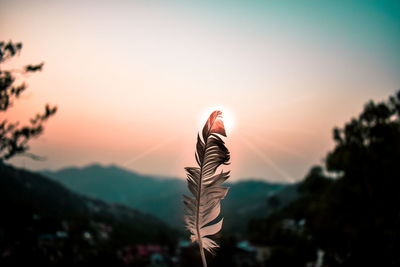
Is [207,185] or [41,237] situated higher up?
[207,185]

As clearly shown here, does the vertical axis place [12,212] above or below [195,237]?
above

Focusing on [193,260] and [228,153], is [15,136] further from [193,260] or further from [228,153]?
[193,260]

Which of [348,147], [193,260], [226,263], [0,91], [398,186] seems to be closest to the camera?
[0,91]

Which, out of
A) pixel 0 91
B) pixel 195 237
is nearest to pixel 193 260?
pixel 0 91

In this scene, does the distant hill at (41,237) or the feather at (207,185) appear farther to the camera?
the distant hill at (41,237)

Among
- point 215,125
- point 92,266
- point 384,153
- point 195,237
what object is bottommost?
point 92,266

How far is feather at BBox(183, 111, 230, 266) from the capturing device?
64.9 inches

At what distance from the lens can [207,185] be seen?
1.71 meters

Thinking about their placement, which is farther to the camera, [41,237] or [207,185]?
[41,237]

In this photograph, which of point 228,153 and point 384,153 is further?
point 384,153

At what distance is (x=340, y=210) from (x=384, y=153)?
551 centimetres

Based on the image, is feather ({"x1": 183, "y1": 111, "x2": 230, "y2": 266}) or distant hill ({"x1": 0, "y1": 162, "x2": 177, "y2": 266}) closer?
feather ({"x1": 183, "y1": 111, "x2": 230, "y2": 266})

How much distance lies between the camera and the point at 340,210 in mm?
22422

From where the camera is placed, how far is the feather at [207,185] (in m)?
1.65
